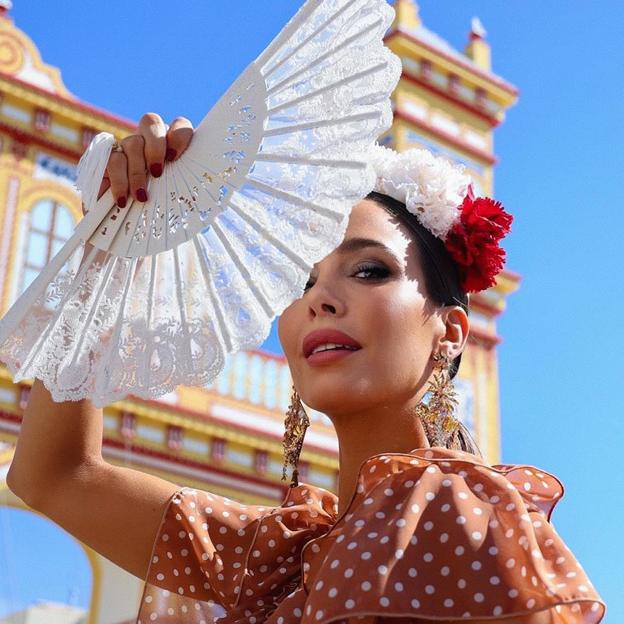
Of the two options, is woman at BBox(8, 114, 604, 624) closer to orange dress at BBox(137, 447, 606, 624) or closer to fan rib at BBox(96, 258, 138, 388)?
orange dress at BBox(137, 447, 606, 624)

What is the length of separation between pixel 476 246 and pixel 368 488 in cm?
66

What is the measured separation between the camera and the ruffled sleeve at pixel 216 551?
7.19ft

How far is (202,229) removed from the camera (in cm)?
191

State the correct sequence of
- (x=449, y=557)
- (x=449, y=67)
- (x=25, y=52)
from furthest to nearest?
(x=449, y=67), (x=25, y=52), (x=449, y=557)

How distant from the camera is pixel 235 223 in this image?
1.91m

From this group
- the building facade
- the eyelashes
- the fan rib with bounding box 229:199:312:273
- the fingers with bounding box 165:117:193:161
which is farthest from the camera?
the building facade

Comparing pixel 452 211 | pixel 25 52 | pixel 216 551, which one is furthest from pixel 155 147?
pixel 25 52

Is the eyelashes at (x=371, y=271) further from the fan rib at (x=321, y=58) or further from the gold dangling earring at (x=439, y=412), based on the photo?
the fan rib at (x=321, y=58)

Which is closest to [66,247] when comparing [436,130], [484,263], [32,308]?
[32,308]

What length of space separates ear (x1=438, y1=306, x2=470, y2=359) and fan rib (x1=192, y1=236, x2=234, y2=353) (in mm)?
520

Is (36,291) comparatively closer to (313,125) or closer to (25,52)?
(313,125)

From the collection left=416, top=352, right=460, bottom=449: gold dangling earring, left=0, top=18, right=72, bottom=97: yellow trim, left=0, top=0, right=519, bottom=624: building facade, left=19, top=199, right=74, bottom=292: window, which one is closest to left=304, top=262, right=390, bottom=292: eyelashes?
left=416, top=352, right=460, bottom=449: gold dangling earring

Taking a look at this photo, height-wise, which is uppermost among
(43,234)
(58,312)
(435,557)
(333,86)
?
(43,234)

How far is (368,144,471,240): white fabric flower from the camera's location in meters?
2.34
